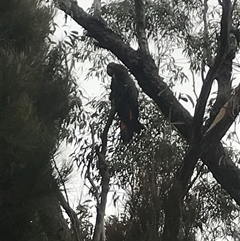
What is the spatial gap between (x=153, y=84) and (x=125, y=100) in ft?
0.87

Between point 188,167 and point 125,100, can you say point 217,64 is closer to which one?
point 188,167

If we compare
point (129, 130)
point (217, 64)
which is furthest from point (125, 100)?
point (217, 64)

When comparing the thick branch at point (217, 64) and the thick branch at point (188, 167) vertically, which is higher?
the thick branch at point (217, 64)

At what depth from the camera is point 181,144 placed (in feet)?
18.3

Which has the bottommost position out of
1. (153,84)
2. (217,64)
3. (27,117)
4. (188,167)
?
(27,117)

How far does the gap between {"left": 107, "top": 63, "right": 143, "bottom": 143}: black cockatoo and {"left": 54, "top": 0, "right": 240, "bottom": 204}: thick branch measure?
103 millimetres

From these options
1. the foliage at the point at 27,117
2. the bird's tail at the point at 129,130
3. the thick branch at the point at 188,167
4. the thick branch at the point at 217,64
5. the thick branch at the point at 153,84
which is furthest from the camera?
the bird's tail at the point at 129,130

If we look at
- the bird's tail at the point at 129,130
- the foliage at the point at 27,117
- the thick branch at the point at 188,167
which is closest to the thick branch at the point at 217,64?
the thick branch at the point at 188,167

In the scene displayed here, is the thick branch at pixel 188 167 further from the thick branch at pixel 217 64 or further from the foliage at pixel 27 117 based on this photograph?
the foliage at pixel 27 117

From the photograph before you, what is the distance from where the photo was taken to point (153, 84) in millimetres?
4805

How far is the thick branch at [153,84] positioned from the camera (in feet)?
14.2

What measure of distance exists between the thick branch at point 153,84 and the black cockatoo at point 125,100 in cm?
10

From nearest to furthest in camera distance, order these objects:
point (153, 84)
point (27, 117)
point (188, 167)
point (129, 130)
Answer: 1. point (27, 117)
2. point (188, 167)
3. point (129, 130)
4. point (153, 84)

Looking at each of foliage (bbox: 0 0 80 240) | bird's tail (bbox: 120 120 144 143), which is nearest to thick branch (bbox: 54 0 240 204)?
bird's tail (bbox: 120 120 144 143)
